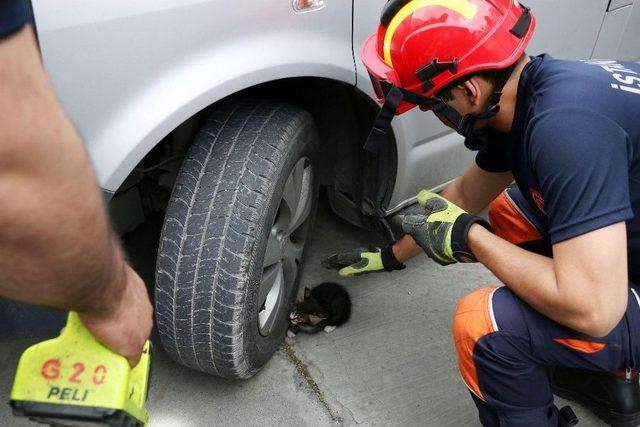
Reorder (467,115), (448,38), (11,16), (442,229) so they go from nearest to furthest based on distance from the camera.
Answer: (11,16), (448,38), (467,115), (442,229)

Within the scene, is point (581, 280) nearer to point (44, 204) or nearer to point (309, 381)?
point (309, 381)

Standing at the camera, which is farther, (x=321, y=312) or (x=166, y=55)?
(x=321, y=312)

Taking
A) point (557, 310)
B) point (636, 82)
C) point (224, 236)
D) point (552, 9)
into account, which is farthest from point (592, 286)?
point (552, 9)

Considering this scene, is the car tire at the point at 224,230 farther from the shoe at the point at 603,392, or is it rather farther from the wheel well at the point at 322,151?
the shoe at the point at 603,392

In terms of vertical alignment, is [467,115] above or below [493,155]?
above

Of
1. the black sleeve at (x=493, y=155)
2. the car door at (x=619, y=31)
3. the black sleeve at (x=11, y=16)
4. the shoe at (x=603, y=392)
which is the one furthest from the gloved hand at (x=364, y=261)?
the black sleeve at (x=11, y=16)

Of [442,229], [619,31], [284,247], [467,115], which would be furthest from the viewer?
[619,31]

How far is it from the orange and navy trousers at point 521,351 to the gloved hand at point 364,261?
21.8 inches

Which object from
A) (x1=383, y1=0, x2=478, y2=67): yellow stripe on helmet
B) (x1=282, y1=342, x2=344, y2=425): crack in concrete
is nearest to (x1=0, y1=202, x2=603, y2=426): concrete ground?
(x1=282, y1=342, x2=344, y2=425): crack in concrete

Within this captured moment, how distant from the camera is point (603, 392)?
196cm

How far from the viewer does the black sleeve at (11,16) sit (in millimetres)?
717

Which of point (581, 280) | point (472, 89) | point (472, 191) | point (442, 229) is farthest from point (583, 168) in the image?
point (472, 191)

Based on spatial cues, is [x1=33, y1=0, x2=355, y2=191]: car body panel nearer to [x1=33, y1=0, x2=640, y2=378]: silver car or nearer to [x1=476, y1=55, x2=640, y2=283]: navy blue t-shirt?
[x1=33, y1=0, x2=640, y2=378]: silver car

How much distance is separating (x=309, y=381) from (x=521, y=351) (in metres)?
0.77
